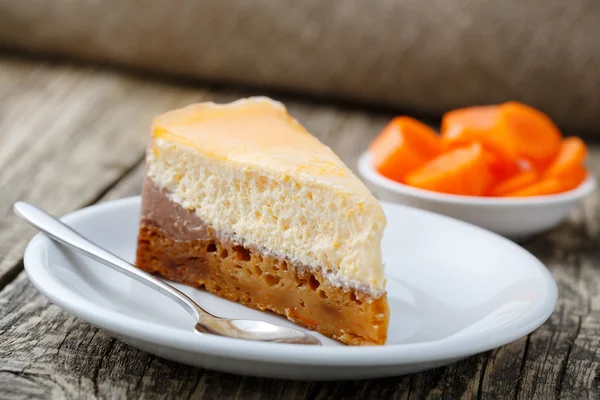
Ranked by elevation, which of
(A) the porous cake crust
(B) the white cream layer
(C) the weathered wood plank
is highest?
(B) the white cream layer

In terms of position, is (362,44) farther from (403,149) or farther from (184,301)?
(184,301)

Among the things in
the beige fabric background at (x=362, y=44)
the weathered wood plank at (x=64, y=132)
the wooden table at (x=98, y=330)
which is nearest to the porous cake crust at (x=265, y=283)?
the wooden table at (x=98, y=330)

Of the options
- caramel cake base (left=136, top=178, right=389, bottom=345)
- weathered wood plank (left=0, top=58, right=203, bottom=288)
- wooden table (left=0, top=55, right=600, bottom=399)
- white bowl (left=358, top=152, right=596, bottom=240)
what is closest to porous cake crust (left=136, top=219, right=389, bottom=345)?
caramel cake base (left=136, top=178, right=389, bottom=345)

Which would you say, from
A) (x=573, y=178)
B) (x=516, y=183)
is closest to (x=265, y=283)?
(x=516, y=183)

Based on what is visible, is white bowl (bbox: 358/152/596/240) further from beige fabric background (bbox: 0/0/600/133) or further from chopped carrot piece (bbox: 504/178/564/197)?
beige fabric background (bbox: 0/0/600/133)

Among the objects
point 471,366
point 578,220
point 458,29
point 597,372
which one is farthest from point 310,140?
point 458,29

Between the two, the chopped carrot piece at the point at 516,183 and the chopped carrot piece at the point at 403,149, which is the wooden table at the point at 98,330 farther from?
the chopped carrot piece at the point at 403,149
